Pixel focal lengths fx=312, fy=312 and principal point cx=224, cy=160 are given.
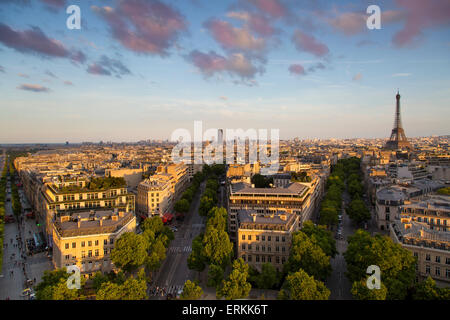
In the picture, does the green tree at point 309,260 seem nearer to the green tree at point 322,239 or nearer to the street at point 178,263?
the green tree at point 322,239

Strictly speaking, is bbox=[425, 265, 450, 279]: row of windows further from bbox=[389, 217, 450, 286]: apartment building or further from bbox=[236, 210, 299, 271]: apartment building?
bbox=[236, 210, 299, 271]: apartment building

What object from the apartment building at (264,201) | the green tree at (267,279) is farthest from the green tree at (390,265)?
the apartment building at (264,201)

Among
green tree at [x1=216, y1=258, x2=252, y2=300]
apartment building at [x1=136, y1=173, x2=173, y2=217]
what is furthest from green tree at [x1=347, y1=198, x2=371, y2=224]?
apartment building at [x1=136, y1=173, x2=173, y2=217]

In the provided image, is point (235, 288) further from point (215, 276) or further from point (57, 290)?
point (57, 290)

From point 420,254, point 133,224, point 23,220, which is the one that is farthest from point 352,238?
point 23,220

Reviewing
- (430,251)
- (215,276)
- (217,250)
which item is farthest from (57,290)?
(430,251)
